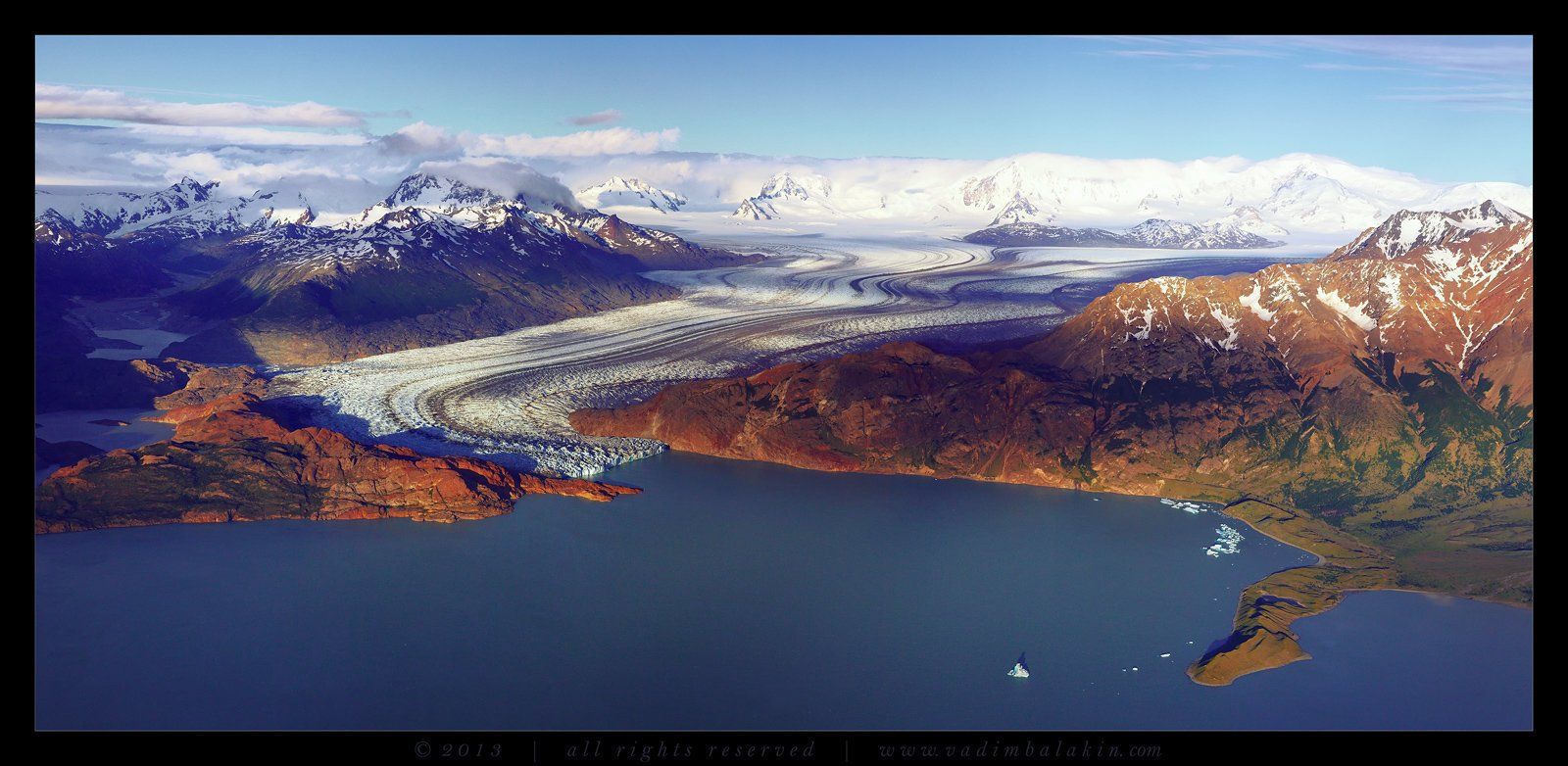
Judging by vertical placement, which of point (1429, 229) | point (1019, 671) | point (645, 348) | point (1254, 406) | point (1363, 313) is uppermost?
point (1429, 229)

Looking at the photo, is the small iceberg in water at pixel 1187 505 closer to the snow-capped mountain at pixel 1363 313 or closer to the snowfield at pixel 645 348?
the snow-capped mountain at pixel 1363 313

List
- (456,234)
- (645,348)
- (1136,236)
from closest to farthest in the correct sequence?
(645,348) → (456,234) → (1136,236)

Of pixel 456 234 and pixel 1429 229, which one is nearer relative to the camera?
pixel 1429 229

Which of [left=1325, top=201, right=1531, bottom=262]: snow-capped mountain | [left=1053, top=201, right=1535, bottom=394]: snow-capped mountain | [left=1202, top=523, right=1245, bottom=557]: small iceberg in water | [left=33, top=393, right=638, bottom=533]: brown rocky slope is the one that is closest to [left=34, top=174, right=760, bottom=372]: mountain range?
[left=33, top=393, right=638, bottom=533]: brown rocky slope

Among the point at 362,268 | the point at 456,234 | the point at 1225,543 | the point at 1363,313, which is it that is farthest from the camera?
the point at 456,234

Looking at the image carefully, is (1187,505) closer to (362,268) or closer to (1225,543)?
(1225,543)

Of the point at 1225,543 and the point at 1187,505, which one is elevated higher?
the point at 1187,505

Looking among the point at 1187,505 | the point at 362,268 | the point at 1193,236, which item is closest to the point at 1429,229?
the point at 1187,505
